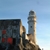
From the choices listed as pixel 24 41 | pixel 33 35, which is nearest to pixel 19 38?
pixel 24 41

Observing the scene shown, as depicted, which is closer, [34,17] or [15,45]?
[15,45]

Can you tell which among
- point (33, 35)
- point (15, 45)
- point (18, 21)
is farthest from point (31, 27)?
point (15, 45)

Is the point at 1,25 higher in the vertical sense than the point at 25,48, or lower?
higher

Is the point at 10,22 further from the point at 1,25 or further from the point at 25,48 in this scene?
the point at 25,48

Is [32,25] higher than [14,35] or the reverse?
higher

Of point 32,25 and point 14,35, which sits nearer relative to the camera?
point 14,35

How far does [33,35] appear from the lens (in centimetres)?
6962

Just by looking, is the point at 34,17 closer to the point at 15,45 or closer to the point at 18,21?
the point at 18,21

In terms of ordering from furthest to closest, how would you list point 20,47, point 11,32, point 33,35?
point 33,35, point 11,32, point 20,47

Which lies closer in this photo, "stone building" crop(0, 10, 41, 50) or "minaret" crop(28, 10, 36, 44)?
"stone building" crop(0, 10, 41, 50)

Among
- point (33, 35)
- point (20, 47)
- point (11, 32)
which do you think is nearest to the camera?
point (20, 47)

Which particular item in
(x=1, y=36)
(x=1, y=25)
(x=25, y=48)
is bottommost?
(x=25, y=48)

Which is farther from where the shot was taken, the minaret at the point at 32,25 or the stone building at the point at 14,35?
the minaret at the point at 32,25

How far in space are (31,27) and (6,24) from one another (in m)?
14.2
